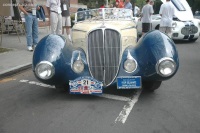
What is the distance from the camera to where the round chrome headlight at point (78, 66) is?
4352 mm

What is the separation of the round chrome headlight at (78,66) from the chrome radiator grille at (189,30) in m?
7.62

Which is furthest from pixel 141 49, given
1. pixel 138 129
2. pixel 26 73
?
pixel 26 73

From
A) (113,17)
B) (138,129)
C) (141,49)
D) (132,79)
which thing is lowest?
(138,129)

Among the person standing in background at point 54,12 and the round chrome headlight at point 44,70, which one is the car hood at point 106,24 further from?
the person standing in background at point 54,12

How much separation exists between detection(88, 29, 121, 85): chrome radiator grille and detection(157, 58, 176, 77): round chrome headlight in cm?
70

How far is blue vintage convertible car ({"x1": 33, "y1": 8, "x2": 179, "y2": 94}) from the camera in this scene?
13.5 ft

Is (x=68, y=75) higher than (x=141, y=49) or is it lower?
lower

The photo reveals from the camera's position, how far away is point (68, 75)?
4.34 meters

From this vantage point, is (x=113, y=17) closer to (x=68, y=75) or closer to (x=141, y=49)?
(x=141, y=49)

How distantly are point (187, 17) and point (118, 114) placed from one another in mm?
8596

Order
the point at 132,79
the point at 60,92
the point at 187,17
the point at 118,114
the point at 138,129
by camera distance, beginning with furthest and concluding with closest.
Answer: the point at 187,17, the point at 60,92, the point at 132,79, the point at 118,114, the point at 138,129

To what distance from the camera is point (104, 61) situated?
4363mm

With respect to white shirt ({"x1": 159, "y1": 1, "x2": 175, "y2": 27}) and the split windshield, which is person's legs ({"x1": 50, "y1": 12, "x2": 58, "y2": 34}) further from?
white shirt ({"x1": 159, "y1": 1, "x2": 175, "y2": 27})

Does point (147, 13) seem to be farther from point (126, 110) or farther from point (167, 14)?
point (126, 110)
